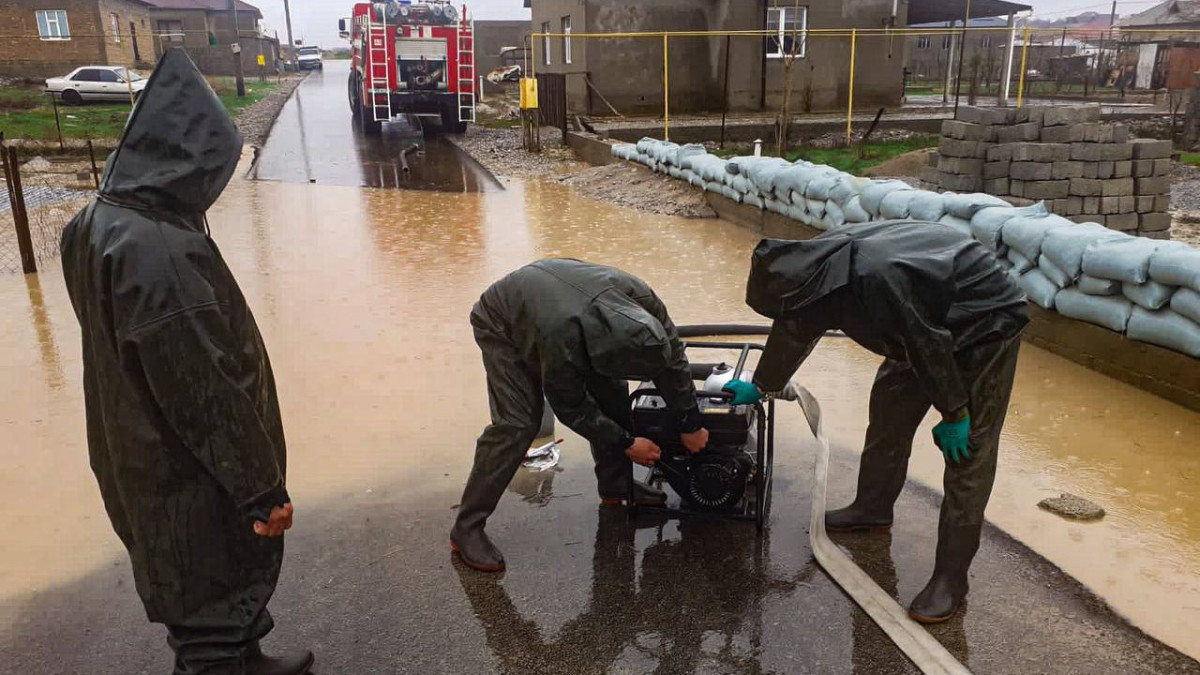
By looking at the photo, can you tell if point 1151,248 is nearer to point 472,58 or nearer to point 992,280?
point 992,280

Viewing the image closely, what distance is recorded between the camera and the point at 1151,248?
4730 millimetres

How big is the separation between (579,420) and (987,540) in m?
1.75

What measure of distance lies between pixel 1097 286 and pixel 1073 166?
4.53m

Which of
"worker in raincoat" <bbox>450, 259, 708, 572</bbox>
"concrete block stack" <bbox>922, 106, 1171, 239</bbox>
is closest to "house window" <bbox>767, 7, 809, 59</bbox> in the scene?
"concrete block stack" <bbox>922, 106, 1171, 239</bbox>

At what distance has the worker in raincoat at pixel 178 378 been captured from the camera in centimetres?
209

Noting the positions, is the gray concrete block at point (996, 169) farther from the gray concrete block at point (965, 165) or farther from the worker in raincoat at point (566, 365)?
the worker in raincoat at point (566, 365)

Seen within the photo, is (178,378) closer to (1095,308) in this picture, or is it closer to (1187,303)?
(1187,303)

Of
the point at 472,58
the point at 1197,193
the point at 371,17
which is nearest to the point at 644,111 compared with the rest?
the point at 472,58

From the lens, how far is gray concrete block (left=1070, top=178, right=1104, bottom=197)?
880cm

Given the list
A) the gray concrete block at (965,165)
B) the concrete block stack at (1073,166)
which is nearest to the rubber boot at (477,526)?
the concrete block stack at (1073,166)

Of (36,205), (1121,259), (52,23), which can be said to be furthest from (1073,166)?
(52,23)

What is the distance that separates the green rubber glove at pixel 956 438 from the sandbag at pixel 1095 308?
2670mm

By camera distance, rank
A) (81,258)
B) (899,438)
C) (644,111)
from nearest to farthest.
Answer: (81,258), (899,438), (644,111)

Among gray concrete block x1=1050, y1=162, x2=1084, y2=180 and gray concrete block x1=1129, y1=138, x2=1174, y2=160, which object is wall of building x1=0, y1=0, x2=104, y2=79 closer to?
gray concrete block x1=1050, y1=162, x2=1084, y2=180
